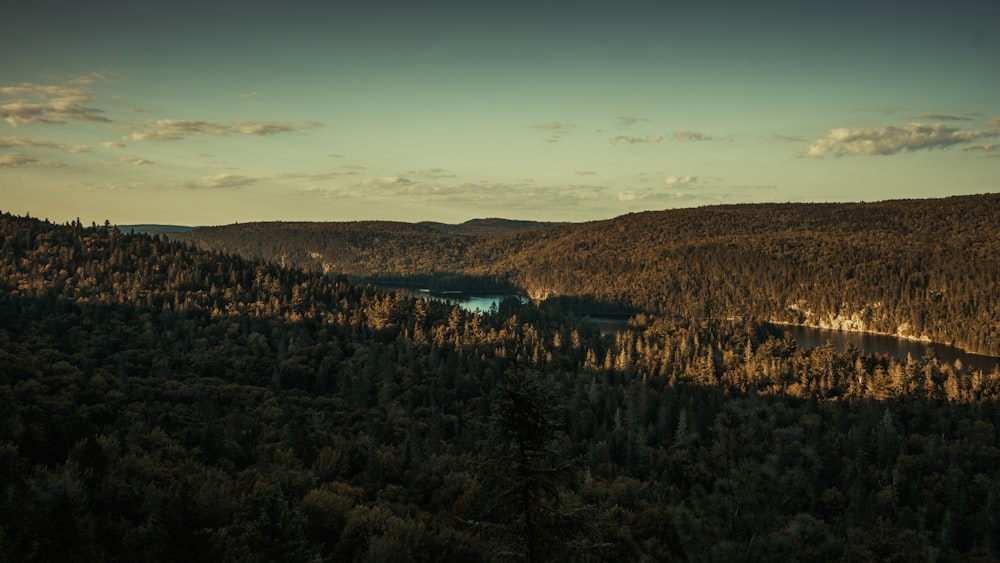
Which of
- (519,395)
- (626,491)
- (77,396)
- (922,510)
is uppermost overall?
(519,395)

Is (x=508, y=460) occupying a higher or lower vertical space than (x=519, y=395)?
lower

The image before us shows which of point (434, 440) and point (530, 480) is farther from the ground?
point (530, 480)

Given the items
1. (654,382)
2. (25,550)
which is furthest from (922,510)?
(25,550)

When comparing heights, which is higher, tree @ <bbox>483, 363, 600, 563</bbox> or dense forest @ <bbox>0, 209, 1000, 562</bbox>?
tree @ <bbox>483, 363, 600, 563</bbox>

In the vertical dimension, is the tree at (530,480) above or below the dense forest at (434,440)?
above

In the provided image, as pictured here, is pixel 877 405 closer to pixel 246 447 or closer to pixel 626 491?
pixel 626 491

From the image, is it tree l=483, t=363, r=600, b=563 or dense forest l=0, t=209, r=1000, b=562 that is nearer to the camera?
tree l=483, t=363, r=600, b=563

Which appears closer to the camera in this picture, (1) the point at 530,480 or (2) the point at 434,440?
(1) the point at 530,480

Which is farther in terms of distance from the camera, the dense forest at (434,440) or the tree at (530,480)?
the dense forest at (434,440)
